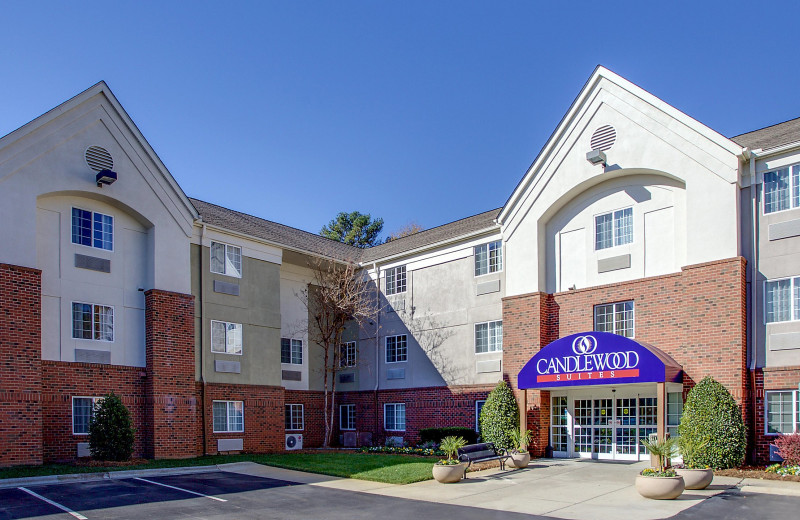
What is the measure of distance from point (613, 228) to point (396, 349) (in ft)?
35.9

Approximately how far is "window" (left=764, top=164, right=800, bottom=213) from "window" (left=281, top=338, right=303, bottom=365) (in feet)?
60.7

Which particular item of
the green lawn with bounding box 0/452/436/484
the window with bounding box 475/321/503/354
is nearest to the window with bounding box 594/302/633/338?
the window with bounding box 475/321/503/354

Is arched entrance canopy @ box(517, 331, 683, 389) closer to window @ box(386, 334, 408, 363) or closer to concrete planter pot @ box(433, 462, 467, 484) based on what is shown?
concrete planter pot @ box(433, 462, 467, 484)

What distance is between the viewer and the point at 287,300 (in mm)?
28406

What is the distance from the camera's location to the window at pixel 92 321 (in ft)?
67.8

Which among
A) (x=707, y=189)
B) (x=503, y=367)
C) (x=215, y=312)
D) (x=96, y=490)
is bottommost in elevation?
(x=96, y=490)

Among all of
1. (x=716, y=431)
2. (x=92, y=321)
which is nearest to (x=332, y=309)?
Answer: (x=92, y=321)

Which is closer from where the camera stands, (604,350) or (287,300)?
(604,350)

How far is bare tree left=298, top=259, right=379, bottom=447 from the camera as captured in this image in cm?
2828

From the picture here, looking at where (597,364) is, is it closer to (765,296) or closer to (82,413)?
(765,296)

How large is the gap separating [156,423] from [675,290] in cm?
1669

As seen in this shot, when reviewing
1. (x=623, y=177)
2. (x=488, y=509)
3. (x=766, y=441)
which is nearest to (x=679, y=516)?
(x=488, y=509)

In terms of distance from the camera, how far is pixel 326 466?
19.7 meters

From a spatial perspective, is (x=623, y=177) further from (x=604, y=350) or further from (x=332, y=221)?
(x=332, y=221)
